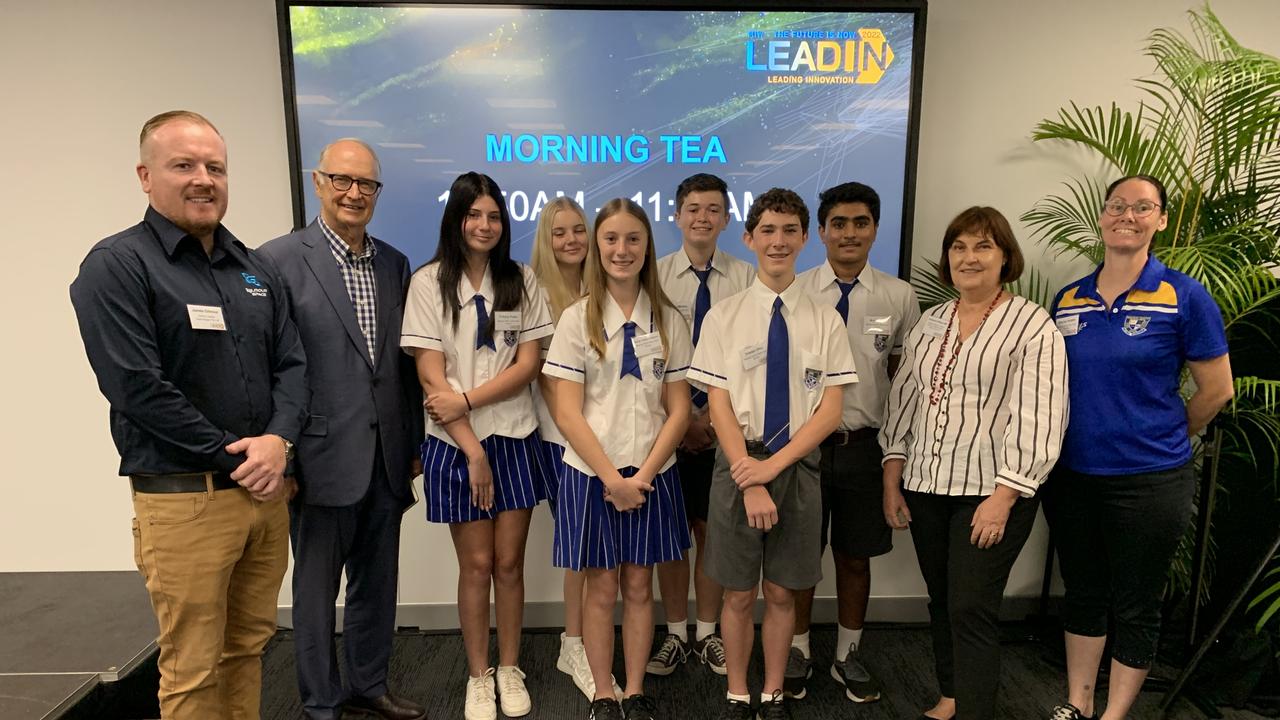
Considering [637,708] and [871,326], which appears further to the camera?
[871,326]

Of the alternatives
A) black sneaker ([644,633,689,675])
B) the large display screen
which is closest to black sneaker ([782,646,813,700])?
black sneaker ([644,633,689,675])

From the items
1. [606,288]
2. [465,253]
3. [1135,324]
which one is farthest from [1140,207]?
[465,253]

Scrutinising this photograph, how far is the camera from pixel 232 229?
3.01 meters

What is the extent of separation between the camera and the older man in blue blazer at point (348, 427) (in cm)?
217

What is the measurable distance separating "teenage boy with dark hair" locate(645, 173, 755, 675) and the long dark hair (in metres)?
0.57

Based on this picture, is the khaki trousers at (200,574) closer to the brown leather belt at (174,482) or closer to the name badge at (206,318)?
the brown leather belt at (174,482)

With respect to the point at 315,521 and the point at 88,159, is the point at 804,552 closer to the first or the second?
the point at 315,521

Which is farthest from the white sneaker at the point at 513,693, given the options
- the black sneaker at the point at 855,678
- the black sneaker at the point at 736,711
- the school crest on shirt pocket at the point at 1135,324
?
the school crest on shirt pocket at the point at 1135,324

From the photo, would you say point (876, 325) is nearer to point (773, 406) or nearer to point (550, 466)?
point (773, 406)

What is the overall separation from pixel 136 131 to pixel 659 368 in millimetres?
2551

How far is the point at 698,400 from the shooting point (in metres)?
2.58

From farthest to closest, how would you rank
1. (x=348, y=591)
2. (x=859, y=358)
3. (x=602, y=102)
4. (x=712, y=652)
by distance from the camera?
(x=602, y=102), (x=712, y=652), (x=859, y=358), (x=348, y=591)

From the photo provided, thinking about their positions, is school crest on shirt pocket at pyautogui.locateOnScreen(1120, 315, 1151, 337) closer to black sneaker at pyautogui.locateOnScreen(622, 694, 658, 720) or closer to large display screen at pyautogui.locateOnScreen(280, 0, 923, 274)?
large display screen at pyautogui.locateOnScreen(280, 0, 923, 274)

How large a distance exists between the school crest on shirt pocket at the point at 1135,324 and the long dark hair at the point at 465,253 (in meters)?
1.95
